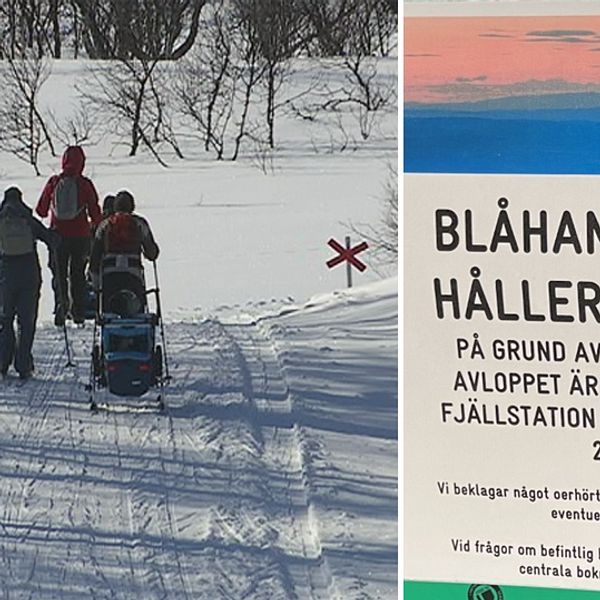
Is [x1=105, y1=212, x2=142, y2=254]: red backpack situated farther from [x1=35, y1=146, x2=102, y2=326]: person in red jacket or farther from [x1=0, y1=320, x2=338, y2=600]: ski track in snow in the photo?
[x1=35, y1=146, x2=102, y2=326]: person in red jacket

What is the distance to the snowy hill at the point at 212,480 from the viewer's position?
718cm

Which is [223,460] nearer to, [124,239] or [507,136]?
[124,239]

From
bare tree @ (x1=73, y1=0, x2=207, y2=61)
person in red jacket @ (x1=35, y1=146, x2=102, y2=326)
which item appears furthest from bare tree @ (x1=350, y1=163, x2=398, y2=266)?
bare tree @ (x1=73, y1=0, x2=207, y2=61)

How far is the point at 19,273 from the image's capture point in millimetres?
10734

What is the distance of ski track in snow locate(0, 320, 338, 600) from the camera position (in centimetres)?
714

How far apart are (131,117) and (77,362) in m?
25.1

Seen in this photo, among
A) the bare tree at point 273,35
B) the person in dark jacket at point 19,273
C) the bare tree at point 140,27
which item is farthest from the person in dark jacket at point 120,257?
the bare tree at point 140,27

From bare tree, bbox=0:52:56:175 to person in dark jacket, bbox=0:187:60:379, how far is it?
21.8m

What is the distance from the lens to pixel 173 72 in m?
39.3

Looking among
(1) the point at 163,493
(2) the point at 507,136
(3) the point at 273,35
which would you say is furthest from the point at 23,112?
(2) the point at 507,136

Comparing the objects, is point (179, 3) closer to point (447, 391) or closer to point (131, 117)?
point (131, 117)

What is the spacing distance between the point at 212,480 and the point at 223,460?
38 centimetres

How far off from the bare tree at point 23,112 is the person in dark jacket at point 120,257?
2250cm

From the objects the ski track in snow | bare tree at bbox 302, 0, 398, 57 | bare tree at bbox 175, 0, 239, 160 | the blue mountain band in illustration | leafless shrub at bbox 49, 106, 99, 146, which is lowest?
the ski track in snow
